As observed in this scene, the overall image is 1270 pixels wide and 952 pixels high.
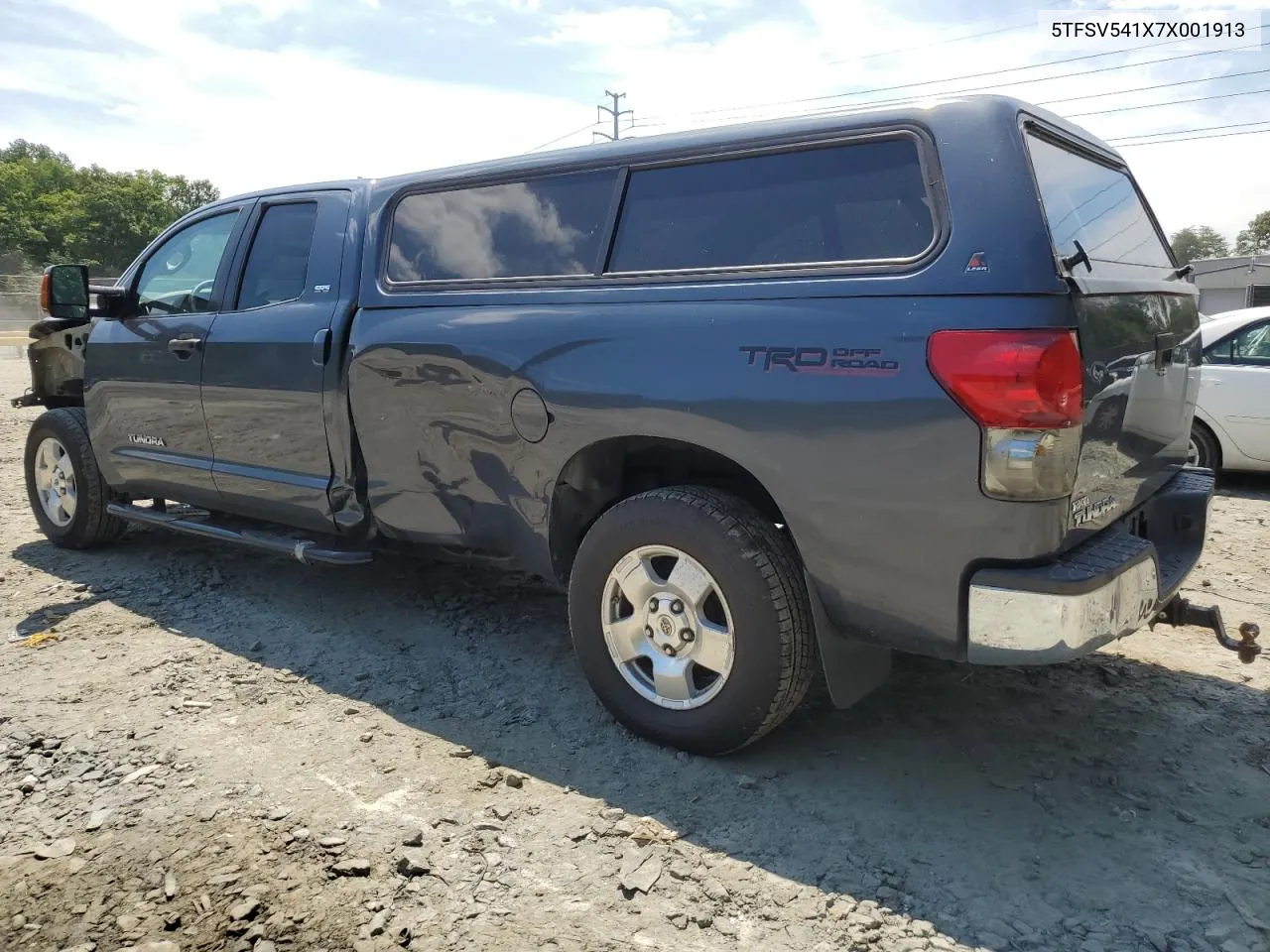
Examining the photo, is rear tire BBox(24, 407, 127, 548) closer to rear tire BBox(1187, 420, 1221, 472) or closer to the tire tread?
the tire tread

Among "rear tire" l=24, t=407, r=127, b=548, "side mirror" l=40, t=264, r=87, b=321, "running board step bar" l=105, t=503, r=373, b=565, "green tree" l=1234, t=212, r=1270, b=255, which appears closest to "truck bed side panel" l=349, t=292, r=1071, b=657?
"running board step bar" l=105, t=503, r=373, b=565

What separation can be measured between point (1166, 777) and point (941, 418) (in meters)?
1.50

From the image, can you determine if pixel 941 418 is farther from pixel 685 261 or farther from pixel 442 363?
pixel 442 363

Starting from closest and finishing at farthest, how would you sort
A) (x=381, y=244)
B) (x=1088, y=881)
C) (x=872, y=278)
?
1. (x=1088, y=881)
2. (x=872, y=278)
3. (x=381, y=244)

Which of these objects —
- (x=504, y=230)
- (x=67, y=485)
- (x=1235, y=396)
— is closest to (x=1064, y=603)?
(x=504, y=230)

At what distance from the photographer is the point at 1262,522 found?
20.8 ft

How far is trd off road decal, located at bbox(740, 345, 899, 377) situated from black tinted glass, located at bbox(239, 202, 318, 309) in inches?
95.5

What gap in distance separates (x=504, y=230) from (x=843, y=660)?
6.58ft

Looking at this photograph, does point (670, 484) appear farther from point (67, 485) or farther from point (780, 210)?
point (67, 485)

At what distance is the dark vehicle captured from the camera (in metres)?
2.52

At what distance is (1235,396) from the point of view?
724 cm

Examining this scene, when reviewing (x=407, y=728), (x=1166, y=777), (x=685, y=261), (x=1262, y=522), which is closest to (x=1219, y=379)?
(x=1262, y=522)

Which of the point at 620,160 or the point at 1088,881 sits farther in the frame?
the point at 620,160

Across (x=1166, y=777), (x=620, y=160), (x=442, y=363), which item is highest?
(x=620, y=160)
